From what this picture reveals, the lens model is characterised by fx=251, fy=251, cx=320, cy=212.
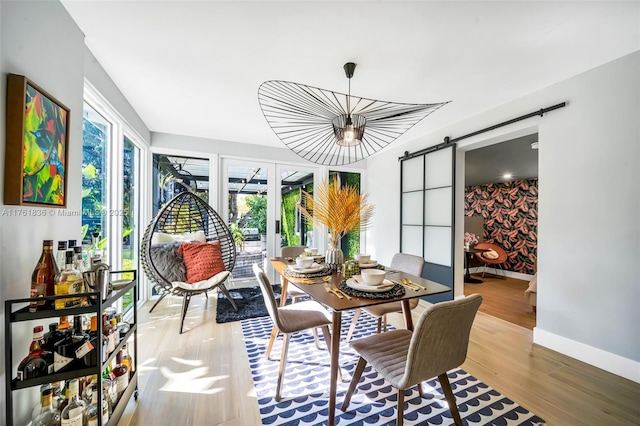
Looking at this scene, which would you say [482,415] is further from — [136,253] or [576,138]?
[136,253]

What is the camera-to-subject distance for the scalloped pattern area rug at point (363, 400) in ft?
4.75

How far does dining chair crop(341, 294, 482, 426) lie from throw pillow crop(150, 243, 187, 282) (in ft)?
8.00

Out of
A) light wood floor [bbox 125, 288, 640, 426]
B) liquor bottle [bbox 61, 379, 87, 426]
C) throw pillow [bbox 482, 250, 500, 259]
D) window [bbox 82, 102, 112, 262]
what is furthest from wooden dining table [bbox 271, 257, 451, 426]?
throw pillow [bbox 482, 250, 500, 259]

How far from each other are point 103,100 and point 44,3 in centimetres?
89

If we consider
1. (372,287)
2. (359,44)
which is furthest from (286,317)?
(359,44)

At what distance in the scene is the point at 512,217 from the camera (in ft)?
16.9

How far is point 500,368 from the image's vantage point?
1.95 m

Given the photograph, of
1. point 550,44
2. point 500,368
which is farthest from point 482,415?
point 550,44

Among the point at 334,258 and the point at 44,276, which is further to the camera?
the point at 334,258

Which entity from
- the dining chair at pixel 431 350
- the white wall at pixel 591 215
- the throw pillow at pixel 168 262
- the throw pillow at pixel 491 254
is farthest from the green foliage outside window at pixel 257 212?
the throw pillow at pixel 491 254

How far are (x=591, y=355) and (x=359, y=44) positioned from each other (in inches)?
117

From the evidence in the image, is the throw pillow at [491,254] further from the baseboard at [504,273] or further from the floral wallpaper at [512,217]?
the baseboard at [504,273]

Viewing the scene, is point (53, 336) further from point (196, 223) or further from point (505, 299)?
point (505, 299)

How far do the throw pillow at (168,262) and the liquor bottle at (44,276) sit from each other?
71.9 inches
